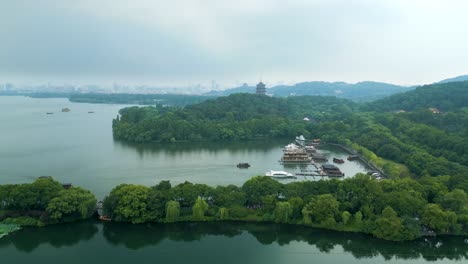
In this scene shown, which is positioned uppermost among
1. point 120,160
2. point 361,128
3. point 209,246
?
point 361,128

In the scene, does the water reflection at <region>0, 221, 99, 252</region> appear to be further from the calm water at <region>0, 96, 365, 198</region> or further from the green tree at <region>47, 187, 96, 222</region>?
the calm water at <region>0, 96, 365, 198</region>

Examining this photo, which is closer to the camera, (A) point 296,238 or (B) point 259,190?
(A) point 296,238

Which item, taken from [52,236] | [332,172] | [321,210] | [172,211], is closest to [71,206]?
[52,236]

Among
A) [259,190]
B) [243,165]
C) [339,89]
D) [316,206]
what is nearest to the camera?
[316,206]

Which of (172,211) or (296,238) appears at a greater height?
(172,211)

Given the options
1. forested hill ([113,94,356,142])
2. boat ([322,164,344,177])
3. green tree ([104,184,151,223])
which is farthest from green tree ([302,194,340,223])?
forested hill ([113,94,356,142])

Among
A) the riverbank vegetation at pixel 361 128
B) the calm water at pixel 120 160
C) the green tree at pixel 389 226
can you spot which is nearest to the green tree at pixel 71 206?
the calm water at pixel 120 160

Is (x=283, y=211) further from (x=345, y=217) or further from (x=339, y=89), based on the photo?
(x=339, y=89)

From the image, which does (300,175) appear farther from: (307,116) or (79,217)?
(307,116)
